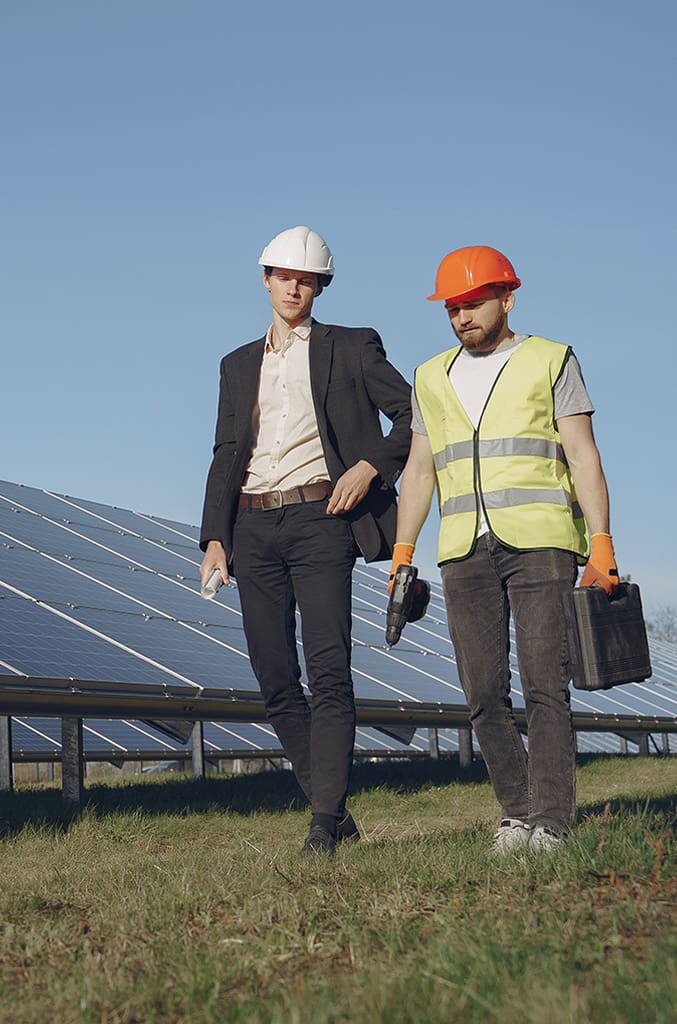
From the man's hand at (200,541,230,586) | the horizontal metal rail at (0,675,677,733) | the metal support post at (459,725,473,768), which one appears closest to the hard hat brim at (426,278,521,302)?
the man's hand at (200,541,230,586)

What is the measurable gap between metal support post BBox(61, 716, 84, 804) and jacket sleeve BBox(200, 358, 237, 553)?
3266 millimetres

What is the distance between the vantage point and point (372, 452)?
552 cm

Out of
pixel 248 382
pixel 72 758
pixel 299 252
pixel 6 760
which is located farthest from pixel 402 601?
pixel 6 760

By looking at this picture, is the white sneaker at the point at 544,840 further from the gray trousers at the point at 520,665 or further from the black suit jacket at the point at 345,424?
the black suit jacket at the point at 345,424

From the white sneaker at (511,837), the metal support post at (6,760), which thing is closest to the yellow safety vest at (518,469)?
the white sneaker at (511,837)

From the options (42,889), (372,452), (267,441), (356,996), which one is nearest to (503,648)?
(372,452)

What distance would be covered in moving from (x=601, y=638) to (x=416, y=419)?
4.25 feet

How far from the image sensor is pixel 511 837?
4.57m

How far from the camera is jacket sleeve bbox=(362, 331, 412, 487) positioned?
18.1 feet

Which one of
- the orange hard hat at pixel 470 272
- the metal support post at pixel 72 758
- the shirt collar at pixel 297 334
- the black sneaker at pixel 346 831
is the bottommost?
the metal support post at pixel 72 758

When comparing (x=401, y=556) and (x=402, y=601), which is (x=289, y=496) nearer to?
(x=401, y=556)

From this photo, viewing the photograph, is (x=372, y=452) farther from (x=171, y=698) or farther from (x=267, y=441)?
(x=171, y=698)

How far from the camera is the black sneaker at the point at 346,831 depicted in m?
5.20

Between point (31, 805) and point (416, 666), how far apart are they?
5359mm
